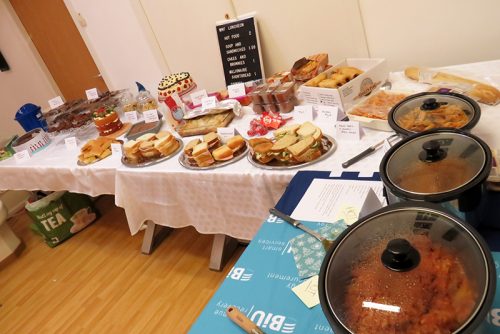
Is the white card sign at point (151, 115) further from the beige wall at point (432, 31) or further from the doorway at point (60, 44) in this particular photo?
the doorway at point (60, 44)

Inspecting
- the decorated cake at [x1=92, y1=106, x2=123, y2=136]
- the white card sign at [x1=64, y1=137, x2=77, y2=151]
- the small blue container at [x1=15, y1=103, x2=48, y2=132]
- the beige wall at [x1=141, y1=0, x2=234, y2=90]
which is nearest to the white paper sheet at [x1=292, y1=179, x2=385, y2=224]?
the beige wall at [x1=141, y1=0, x2=234, y2=90]

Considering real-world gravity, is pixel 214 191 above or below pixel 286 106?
below

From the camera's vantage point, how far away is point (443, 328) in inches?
18.5

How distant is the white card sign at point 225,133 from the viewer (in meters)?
1.68

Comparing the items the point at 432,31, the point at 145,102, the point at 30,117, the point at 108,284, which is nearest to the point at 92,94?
the point at 30,117

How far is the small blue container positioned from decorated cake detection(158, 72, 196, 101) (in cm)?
124

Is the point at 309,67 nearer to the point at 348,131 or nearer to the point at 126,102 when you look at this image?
the point at 348,131

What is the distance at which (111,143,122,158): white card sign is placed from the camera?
2.03 meters

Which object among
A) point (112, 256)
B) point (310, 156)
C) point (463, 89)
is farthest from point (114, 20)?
point (463, 89)

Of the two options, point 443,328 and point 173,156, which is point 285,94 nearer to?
point 173,156

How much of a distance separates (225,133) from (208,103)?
0.97 ft

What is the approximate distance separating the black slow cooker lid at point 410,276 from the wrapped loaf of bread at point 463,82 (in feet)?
2.79

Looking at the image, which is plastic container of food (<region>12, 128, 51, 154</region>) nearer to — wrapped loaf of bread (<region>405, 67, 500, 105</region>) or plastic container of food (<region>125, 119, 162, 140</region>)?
plastic container of food (<region>125, 119, 162, 140</region>)

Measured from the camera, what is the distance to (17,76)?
4066 millimetres
